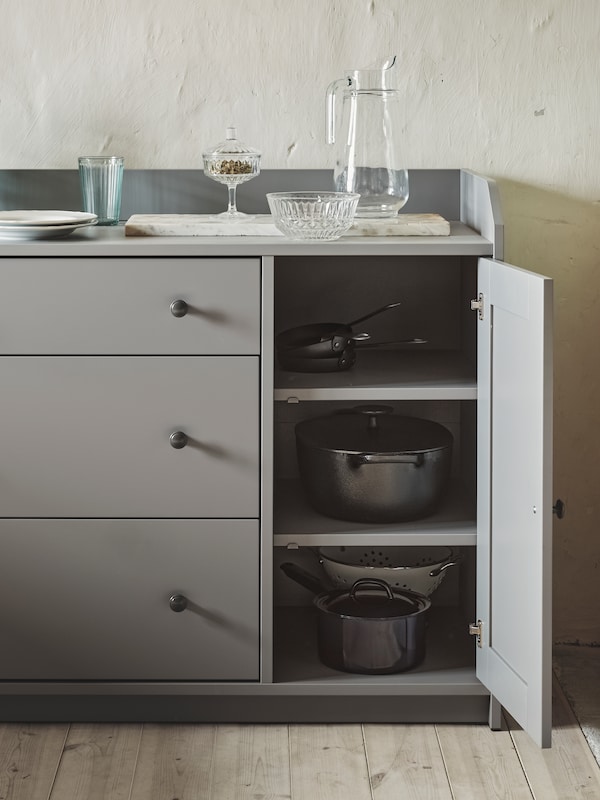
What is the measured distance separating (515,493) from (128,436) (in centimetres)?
71

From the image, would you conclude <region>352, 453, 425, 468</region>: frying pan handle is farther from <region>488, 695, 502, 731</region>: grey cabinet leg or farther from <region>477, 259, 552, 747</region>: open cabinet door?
<region>488, 695, 502, 731</region>: grey cabinet leg

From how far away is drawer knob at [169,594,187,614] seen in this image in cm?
193

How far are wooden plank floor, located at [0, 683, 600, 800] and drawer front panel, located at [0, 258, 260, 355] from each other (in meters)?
0.74

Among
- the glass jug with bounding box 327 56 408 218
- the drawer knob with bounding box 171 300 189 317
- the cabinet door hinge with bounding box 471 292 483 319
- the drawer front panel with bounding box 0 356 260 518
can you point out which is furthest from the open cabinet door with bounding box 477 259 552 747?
the drawer knob with bounding box 171 300 189 317

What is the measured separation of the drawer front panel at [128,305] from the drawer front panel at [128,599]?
34cm

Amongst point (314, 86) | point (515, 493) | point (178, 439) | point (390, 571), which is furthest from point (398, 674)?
point (314, 86)

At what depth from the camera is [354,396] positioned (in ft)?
6.28

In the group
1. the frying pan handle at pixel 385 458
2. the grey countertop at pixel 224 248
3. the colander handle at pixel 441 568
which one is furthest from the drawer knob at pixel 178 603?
the grey countertop at pixel 224 248

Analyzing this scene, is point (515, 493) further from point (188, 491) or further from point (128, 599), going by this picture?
point (128, 599)

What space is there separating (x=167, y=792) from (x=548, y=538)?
2.61ft

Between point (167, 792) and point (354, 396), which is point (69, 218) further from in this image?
point (167, 792)

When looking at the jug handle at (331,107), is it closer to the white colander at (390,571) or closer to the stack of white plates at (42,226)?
the stack of white plates at (42,226)

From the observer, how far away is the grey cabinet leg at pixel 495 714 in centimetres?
198

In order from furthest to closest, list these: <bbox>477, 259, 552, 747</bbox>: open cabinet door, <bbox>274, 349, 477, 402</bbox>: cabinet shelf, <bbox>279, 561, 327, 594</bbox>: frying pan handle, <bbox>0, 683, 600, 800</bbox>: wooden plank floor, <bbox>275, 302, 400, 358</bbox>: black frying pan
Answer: <bbox>279, 561, 327, 594</bbox>: frying pan handle, <bbox>275, 302, 400, 358</bbox>: black frying pan, <bbox>274, 349, 477, 402</bbox>: cabinet shelf, <bbox>0, 683, 600, 800</bbox>: wooden plank floor, <bbox>477, 259, 552, 747</bbox>: open cabinet door
